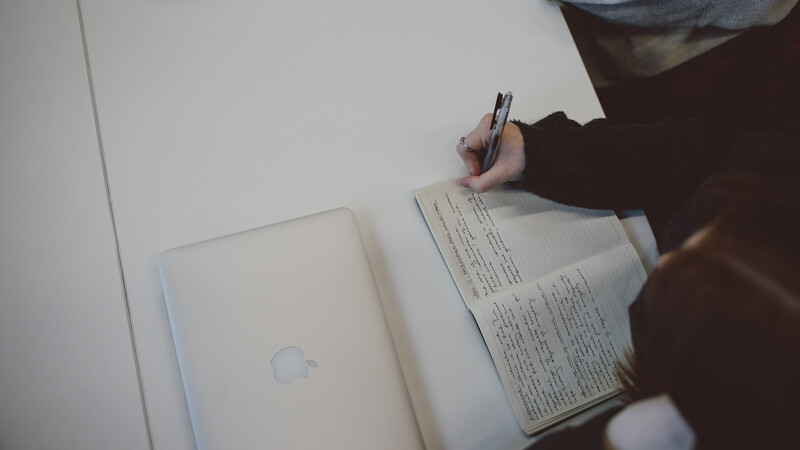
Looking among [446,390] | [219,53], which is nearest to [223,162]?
[219,53]

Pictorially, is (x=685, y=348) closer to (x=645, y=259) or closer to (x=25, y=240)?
(x=645, y=259)

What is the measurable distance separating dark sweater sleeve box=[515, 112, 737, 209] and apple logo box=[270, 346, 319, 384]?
0.39 metres

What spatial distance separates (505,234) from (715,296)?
313 mm

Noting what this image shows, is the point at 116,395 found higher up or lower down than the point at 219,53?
lower down

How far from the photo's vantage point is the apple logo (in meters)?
0.54

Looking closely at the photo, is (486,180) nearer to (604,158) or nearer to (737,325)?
(604,158)

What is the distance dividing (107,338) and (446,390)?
17.3 inches

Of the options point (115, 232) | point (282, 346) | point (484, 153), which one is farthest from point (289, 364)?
point (484, 153)

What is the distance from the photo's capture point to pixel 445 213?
0.66m

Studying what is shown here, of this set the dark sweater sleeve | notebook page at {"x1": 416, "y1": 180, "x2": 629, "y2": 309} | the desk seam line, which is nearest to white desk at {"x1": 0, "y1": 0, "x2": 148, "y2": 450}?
the desk seam line

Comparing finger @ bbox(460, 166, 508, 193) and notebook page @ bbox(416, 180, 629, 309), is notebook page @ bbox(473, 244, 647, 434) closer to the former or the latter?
notebook page @ bbox(416, 180, 629, 309)

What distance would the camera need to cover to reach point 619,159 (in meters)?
0.70

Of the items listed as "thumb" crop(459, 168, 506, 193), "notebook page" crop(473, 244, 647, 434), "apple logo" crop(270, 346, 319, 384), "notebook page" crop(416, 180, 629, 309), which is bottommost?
"notebook page" crop(473, 244, 647, 434)

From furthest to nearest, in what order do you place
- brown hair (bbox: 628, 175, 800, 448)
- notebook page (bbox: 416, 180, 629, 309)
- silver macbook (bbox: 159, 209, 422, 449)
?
1. notebook page (bbox: 416, 180, 629, 309)
2. silver macbook (bbox: 159, 209, 422, 449)
3. brown hair (bbox: 628, 175, 800, 448)
